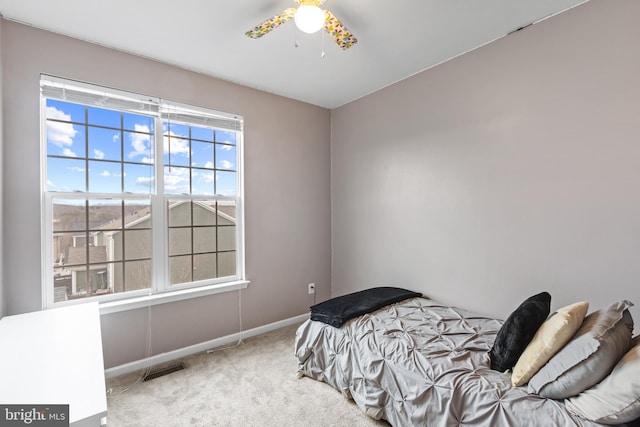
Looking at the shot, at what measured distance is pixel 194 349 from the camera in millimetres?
2768

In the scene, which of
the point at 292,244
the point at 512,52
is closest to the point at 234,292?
the point at 292,244

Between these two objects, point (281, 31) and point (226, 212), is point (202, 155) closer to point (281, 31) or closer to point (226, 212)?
point (226, 212)

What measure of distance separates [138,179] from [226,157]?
84 centimetres

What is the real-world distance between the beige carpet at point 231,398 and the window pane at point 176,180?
1.55 m

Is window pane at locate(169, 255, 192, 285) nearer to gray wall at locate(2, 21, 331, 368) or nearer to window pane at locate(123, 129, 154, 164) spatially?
gray wall at locate(2, 21, 331, 368)

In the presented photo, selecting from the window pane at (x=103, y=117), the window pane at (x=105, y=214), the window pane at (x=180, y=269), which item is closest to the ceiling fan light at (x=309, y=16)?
the window pane at (x=103, y=117)

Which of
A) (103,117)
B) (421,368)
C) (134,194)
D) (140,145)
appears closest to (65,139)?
(103,117)

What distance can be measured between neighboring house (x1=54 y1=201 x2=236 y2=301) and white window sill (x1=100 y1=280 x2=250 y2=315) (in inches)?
4.9

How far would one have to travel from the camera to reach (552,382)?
131 centimetres

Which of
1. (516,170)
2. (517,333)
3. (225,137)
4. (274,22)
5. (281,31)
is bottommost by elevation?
(517,333)

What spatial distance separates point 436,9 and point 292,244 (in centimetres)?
256

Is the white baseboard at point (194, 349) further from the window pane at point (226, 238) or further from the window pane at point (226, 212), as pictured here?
the window pane at point (226, 212)

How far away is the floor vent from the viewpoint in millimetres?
2367

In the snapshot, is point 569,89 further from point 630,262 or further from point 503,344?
point 503,344
